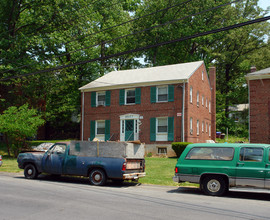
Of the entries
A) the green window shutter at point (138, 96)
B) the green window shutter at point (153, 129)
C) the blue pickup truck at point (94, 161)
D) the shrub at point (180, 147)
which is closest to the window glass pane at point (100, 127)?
the green window shutter at point (138, 96)

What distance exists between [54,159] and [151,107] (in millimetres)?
16214

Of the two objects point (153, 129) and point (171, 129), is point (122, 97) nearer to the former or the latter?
point (153, 129)

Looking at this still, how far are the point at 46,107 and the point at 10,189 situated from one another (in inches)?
1119

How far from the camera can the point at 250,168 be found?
416 inches

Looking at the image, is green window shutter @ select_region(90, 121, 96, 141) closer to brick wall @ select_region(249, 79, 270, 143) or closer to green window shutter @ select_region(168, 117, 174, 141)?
green window shutter @ select_region(168, 117, 174, 141)

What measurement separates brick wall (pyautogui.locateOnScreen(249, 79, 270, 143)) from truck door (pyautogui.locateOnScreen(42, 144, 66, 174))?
1507 centimetres

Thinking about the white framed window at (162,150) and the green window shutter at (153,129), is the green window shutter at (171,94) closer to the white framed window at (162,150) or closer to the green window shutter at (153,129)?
the green window shutter at (153,129)

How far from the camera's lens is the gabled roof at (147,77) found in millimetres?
28672

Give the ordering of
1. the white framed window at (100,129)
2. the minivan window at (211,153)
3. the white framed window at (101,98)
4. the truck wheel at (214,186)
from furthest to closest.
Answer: the white framed window at (101,98)
the white framed window at (100,129)
the minivan window at (211,153)
the truck wheel at (214,186)

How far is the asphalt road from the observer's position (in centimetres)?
751

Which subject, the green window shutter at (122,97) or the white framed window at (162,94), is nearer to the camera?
the white framed window at (162,94)

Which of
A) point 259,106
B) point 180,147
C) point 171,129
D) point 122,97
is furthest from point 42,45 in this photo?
point 259,106

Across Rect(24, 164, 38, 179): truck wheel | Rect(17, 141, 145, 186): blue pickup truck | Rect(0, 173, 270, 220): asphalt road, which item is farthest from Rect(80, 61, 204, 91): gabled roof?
Rect(0, 173, 270, 220): asphalt road

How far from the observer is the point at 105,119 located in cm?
3169
